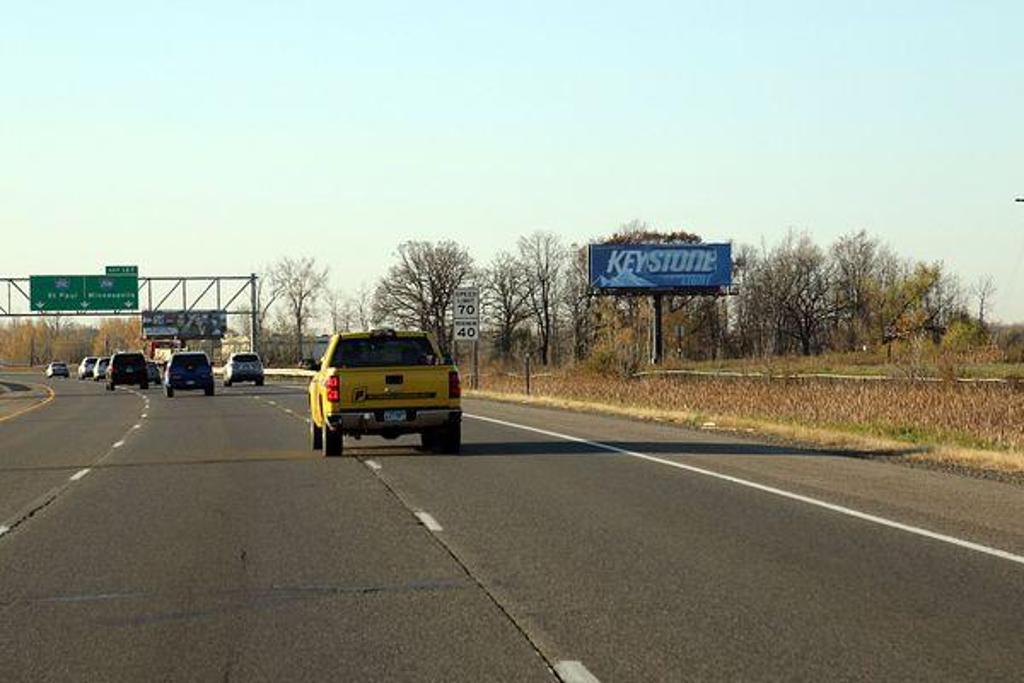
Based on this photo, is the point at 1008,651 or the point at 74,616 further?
the point at 74,616

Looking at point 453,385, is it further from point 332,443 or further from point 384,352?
point 332,443

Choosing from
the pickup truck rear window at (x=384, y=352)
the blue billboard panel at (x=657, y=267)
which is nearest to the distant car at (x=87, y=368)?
the blue billboard panel at (x=657, y=267)

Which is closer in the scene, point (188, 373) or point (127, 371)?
point (188, 373)

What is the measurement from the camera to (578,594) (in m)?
10.2

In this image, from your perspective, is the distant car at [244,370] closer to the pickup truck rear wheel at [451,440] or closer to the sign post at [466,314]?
the sign post at [466,314]

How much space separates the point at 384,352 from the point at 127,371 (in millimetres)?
54194

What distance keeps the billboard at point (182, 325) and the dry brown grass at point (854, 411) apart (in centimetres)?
8652

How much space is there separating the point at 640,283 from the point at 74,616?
88.3 metres

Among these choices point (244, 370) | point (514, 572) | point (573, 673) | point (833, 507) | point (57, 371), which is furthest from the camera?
point (57, 371)

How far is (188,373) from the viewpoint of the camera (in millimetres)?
60469

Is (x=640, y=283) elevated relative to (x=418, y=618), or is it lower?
elevated

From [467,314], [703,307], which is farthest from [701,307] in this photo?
[467,314]

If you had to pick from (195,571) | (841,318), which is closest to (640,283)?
(841,318)

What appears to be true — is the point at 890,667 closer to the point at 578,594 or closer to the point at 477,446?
the point at 578,594
